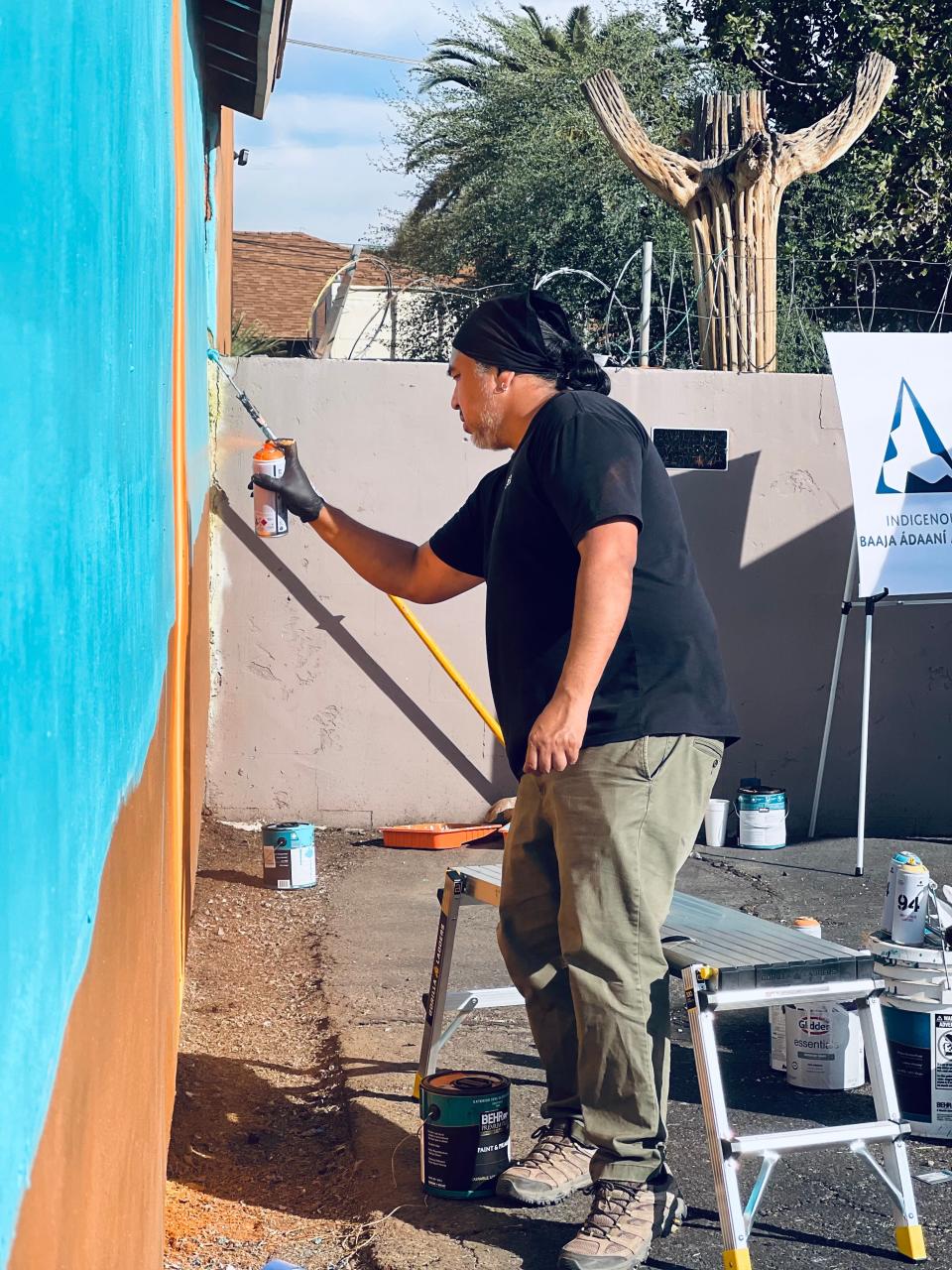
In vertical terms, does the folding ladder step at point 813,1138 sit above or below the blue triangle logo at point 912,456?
below

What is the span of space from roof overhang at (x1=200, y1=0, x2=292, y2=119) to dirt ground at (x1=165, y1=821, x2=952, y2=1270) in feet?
12.1

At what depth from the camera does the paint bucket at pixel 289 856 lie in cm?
643

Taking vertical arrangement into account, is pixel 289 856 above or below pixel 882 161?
below

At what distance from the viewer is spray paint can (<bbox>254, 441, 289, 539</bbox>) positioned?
13.0ft

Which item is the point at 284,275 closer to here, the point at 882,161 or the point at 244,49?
the point at 882,161

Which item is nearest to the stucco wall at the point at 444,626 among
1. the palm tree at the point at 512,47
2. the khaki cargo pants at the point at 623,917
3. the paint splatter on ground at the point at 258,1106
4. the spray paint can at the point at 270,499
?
the paint splatter on ground at the point at 258,1106

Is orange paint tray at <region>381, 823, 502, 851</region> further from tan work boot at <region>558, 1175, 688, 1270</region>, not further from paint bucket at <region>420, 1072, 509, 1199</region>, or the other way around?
Answer: tan work boot at <region>558, 1175, 688, 1270</region>

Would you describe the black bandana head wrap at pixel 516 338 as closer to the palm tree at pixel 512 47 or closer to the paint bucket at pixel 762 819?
the paint bucket at pixel 762 819

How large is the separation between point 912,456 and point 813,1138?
4.58 m

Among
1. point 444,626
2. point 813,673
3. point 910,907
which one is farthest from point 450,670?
point 910,907

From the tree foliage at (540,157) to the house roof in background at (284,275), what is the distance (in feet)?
6.93

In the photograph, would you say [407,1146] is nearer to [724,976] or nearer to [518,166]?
[724,976]

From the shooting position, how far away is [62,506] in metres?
1.27

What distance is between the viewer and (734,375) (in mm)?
7680
